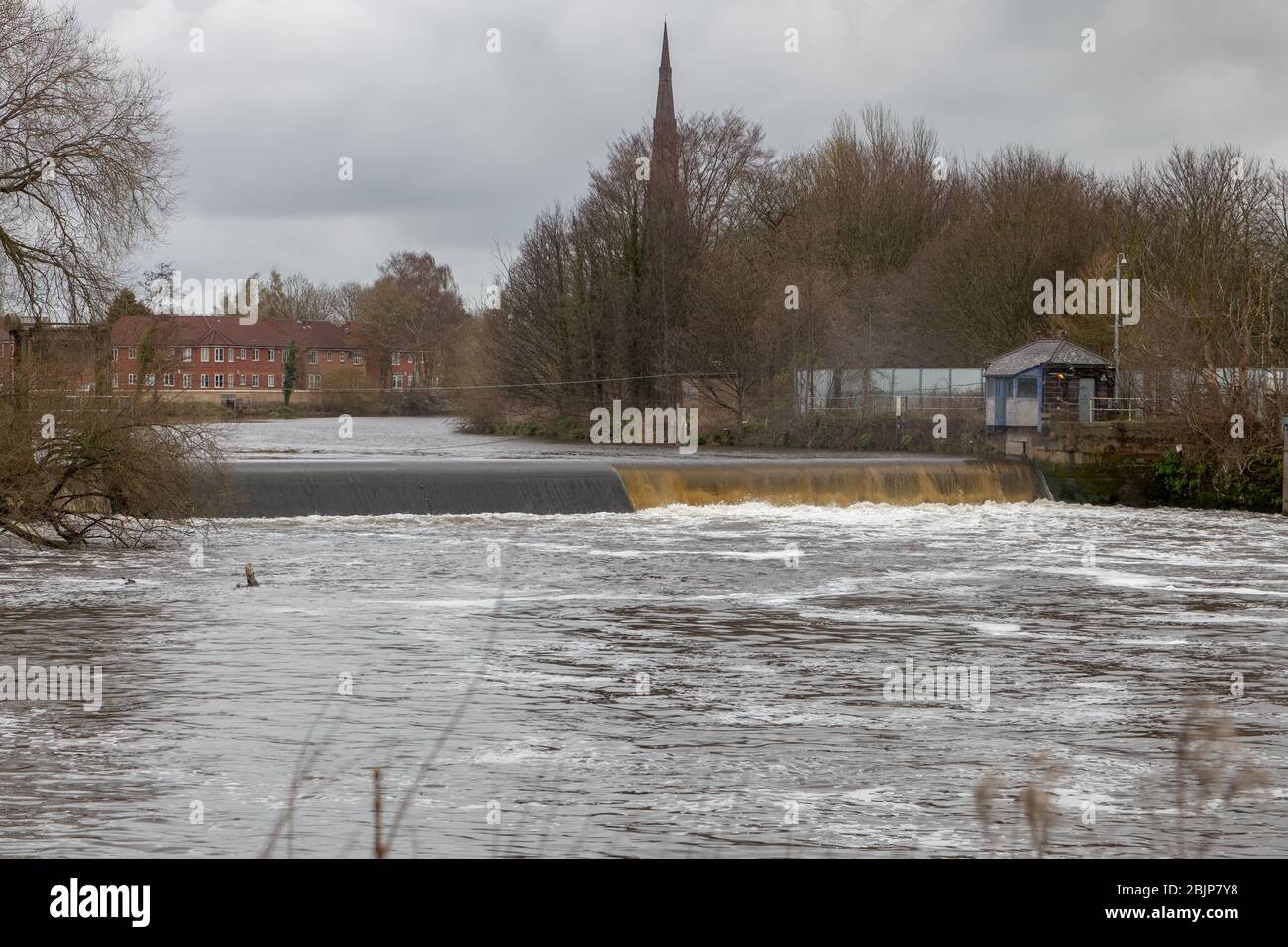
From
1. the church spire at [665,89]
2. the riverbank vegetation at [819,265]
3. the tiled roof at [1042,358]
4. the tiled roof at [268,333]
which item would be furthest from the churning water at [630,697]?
the tiled roof at [268,333]

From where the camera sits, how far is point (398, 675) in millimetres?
13000

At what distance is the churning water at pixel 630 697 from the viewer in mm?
8180

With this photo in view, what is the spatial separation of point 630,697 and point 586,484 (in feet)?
62.4

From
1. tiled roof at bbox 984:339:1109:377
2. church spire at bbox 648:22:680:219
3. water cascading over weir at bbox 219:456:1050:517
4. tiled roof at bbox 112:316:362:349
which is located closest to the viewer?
water cascading over weir at bbox 219:456:1050:517

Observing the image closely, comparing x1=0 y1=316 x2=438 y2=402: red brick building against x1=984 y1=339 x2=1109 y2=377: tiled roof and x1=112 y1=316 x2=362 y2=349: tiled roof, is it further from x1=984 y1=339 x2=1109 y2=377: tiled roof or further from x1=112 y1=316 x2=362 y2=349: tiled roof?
x1=984 y1=339 x2=1109 y2=377: tiled roof

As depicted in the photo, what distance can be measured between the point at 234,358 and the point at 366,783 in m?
118

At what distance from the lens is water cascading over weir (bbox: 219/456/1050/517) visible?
29.2 meters

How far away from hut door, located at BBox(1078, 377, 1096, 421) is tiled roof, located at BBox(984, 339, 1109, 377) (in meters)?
0.57

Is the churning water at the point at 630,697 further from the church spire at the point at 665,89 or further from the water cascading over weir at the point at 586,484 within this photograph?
the church spire at the point at 665,89

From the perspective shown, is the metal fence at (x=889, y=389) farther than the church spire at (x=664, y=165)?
No

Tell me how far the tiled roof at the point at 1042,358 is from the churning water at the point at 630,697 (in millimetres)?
14982

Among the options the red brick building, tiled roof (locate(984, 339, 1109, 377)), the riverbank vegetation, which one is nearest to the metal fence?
the riverbank vegetation
